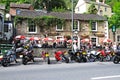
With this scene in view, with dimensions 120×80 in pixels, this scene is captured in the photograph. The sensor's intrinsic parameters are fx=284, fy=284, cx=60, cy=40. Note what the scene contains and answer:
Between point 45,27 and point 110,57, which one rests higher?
point 45,27

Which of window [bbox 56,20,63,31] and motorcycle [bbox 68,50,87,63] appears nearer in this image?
motorcycle [bbox 68,50,87,63]

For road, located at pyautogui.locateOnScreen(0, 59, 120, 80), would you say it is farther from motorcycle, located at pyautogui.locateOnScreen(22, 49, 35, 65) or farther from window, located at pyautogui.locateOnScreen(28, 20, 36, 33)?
window, located at pyautogui.locateOnScreen(28, 20, 36, 33)

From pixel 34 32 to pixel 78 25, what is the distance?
21.1 ft

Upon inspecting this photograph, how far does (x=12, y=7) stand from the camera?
48219mm

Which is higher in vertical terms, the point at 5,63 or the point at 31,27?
the point at 31,27

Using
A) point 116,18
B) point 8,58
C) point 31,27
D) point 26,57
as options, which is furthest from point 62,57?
point 116,18

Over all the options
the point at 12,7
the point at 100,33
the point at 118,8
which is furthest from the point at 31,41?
the point at 118,8

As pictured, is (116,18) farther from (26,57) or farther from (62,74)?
(62,74)

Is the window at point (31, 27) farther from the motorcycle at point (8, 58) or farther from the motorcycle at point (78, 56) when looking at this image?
the motorcycle at point (8, 58)

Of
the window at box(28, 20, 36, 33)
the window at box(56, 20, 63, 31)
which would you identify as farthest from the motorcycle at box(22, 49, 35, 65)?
the window at box(56, 20, 63, 31)

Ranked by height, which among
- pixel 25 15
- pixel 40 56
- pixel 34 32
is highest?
pixel 25 15

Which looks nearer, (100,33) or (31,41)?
(31,41)

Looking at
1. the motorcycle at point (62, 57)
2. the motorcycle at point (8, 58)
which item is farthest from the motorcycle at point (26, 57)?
the motorcycle at point (62, 57)

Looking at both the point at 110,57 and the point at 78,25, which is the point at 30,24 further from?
the point at 110,57
